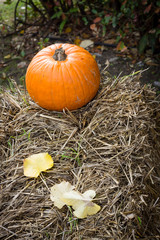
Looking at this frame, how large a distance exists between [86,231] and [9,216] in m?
0.50

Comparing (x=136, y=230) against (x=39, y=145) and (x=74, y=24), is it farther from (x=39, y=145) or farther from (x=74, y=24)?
(x=74, y=24)

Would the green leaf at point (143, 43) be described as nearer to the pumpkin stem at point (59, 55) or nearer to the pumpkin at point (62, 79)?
the pumpkin at point (62, 79)

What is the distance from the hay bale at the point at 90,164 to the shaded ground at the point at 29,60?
1.18 metres

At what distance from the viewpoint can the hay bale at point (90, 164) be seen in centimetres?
146

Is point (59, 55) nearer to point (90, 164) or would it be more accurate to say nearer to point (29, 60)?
point (90, 164)

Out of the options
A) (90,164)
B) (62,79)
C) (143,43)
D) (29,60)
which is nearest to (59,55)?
(62,79)

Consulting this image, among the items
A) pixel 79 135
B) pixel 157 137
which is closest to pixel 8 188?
pixel 79 135

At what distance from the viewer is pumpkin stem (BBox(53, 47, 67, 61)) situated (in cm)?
210

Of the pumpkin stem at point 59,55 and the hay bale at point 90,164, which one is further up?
the pumpkin stem at point 59,55

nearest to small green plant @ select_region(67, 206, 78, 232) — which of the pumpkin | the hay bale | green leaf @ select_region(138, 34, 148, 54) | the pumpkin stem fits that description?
the hay bale

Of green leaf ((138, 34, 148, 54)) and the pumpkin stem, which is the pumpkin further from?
green leaf ((138, 34, 148, 54))

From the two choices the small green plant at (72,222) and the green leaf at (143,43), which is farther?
the green leaf at (143,43)

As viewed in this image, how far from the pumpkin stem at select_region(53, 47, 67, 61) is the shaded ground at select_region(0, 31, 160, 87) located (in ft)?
4.38

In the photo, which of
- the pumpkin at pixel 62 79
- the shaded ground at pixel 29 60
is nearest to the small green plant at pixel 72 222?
the pumpkin at pixel 62 79
